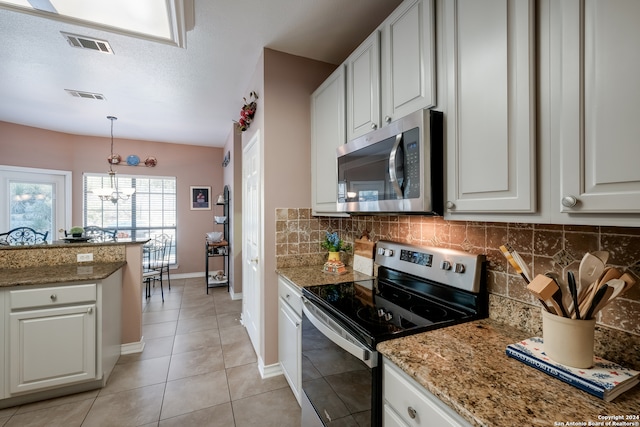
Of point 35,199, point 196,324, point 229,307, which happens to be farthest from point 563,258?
point 35,199

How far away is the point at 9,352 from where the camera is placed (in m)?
1.97

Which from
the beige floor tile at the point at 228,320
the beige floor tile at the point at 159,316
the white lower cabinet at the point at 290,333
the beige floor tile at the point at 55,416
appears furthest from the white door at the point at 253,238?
the beige floor tile at the point at 55,416

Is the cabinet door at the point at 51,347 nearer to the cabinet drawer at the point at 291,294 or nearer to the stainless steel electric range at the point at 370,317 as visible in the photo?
the cabinet drawer at the point at 291,294

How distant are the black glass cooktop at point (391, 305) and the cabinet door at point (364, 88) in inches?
36.8

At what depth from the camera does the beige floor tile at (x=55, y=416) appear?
185 centimetres

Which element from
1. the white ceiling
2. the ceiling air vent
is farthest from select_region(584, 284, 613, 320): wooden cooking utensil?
the ceiling air vent

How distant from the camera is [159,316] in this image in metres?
3.67

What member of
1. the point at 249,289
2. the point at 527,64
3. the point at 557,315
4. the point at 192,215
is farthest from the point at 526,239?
the point at 192,215

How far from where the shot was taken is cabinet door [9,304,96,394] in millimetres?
1982

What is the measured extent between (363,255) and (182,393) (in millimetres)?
1704

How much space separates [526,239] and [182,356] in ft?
9.50

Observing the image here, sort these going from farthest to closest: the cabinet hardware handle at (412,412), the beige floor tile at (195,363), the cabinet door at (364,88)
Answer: the beige floor tile at (195,363) → the cabinet door at (364,88) → the cabinet hardware handle at (412,412)

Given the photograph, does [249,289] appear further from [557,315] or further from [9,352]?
[557,315]

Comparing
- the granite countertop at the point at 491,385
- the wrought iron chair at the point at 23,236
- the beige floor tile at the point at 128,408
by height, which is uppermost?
the wrought iron chair at the point at 23,236
